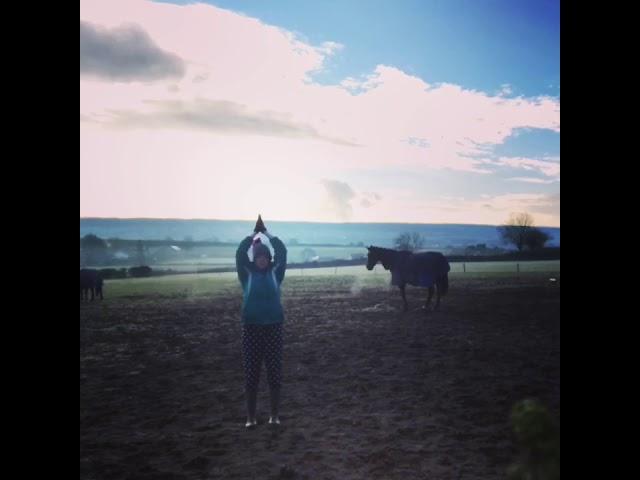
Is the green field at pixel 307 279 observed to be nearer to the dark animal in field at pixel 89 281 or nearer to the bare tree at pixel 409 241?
the dark animal in field at pixel 89 281

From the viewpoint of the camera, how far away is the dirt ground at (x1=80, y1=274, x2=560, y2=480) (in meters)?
4.32

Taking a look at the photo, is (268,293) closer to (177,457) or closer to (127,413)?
(177,457)

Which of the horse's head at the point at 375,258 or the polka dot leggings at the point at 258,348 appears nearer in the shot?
the polka dot leggings at the point at 258,348

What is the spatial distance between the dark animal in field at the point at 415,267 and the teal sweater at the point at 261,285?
5428mm

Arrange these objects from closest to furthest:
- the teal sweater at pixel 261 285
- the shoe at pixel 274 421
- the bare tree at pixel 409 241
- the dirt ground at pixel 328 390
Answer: the dirt ground at pixel 328 390 < the teal sweater at pixel 261 285 < the shoe at pixel 274 421 < the bare tree at pixel 409 241

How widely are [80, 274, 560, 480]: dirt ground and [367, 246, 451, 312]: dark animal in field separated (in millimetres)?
603

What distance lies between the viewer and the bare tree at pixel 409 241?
956 centimetres

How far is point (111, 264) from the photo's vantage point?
14.9 meters

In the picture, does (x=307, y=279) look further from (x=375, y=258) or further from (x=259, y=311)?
(x=259, y=311)

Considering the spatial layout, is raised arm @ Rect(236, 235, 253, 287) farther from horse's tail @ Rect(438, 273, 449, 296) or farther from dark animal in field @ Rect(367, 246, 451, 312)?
horse's tail @ Rect(438, 273, 449, 296)

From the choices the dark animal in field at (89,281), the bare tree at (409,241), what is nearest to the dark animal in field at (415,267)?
the bare tree at (409,241)
